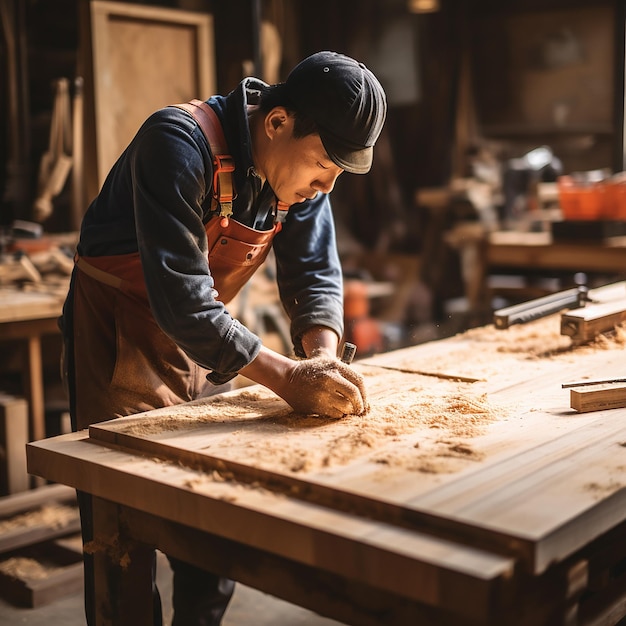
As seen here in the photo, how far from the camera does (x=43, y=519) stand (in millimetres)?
3955

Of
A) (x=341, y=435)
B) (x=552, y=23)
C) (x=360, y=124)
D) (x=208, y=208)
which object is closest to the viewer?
(x=341, y=435)

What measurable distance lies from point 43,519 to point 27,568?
31cm

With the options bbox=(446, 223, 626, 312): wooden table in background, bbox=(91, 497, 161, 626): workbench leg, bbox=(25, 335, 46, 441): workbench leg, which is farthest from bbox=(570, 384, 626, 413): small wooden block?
bbox=(446, 223, 626, 312): wooden table in background

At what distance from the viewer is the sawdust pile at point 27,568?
11.8ft

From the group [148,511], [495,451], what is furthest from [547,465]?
[148,511]

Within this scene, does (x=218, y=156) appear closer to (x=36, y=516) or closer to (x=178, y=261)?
(x=178, y=261)

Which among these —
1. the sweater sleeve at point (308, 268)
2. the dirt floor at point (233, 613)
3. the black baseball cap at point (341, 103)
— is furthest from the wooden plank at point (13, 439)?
the black baseball cap at point (341, 103)

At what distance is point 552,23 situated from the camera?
749 cm

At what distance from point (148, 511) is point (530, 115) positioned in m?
6.87

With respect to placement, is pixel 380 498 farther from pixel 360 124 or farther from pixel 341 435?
pixel 360 124

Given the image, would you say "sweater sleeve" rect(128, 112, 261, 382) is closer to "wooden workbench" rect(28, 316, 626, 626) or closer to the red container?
"wooden workbench" rect(28, 316, 626, 626)

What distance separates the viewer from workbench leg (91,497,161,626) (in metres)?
1.86

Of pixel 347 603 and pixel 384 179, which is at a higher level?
pixel 384 179

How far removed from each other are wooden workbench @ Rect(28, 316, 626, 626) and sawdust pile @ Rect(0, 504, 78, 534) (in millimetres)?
2026
